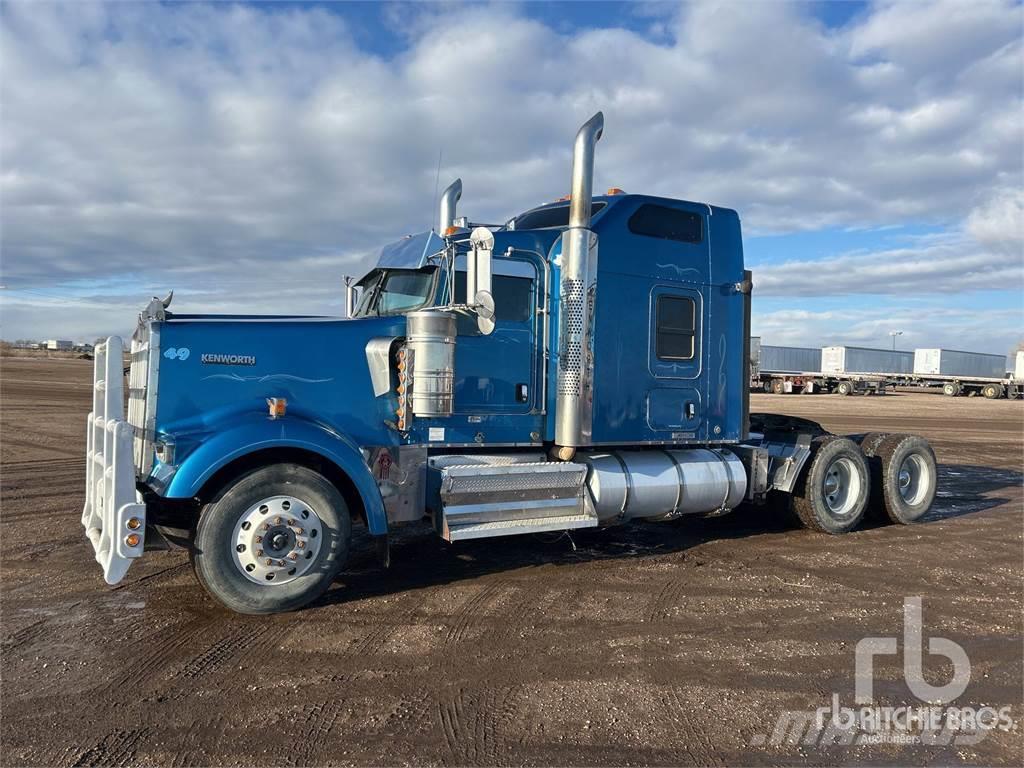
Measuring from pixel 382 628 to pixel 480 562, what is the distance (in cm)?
187

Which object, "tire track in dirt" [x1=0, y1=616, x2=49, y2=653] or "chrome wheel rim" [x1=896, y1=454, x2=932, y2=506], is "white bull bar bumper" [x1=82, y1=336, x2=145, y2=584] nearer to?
"tire track in dirt" [x1=0, y1=616, x2=49, y2=653]

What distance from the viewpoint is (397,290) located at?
6.58 m

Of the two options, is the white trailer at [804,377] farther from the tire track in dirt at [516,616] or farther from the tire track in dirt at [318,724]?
the tire track in dirt at [318,724]

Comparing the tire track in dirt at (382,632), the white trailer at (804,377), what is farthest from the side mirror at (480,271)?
the white trailer at (804,377)

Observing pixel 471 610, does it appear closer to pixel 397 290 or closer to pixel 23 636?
pixel 397 290

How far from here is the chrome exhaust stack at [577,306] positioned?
657 cm

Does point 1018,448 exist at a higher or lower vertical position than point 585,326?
lower

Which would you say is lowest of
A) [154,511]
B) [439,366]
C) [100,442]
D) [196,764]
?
[196,764]

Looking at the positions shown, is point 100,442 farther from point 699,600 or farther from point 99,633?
point 699,600

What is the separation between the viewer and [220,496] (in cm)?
518

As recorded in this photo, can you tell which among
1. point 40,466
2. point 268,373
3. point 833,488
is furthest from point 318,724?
point 40,466

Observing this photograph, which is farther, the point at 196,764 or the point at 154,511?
the point at 154,511

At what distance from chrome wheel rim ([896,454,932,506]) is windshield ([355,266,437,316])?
21.5 ft

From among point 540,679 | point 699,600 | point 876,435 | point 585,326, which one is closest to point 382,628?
point 540,679
